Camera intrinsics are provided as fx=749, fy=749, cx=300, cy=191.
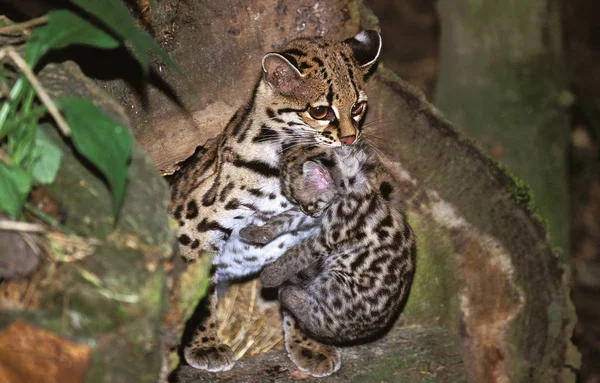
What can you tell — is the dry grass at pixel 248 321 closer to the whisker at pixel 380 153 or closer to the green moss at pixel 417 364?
the green moss at pixel 417 364

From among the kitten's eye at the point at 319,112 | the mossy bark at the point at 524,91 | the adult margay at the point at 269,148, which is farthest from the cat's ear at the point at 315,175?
the mossy bark at the point at 524,91

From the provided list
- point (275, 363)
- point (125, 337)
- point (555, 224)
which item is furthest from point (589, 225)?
point (125, 337)

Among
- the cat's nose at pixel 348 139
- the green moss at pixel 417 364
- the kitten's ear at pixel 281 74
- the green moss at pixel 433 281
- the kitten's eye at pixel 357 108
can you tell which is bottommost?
the green moss at pixel 417 364

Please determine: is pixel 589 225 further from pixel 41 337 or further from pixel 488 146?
pixel 41 337

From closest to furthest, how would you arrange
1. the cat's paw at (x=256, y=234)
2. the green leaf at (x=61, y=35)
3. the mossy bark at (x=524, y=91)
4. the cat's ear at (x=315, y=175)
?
the green leaf at (x=61, y=35) < the cat's ear at (x=315, y=175) < the cat's paw at (x=256, y=234) < the mossy bark at (x=524, y=91)

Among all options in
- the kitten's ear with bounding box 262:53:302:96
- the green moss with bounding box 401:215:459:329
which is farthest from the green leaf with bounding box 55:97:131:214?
the green moss with bounding box 401:215:459:329

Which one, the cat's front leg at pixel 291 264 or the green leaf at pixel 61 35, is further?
the cat's front leg at pixel 291 264

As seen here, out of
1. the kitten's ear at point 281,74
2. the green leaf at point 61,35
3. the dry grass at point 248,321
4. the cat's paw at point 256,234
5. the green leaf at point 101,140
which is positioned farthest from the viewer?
the dry grass at point 248,321

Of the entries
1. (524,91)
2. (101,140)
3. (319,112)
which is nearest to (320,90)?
(319,112)
